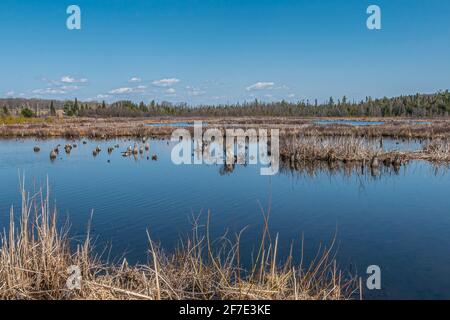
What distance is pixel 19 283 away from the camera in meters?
4.79

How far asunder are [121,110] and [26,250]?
98320mm

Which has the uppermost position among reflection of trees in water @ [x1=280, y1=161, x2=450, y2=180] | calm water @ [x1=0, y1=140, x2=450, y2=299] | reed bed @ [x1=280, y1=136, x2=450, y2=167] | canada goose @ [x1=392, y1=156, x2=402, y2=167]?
reed bed @ [x1=280, y1=136, x2=450, y2=167]

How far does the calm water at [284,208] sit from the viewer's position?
24.8ft

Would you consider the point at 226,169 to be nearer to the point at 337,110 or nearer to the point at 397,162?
the point at 397,162

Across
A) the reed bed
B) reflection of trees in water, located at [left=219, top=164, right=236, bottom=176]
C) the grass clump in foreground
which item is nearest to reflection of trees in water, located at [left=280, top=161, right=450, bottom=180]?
the reed bed

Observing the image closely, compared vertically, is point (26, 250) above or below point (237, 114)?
below

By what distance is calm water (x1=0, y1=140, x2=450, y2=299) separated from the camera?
7559mm

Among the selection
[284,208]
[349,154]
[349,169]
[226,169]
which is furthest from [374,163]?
[284,208]

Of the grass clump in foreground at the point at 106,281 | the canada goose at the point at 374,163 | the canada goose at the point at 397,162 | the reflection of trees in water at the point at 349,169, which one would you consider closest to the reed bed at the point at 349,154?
the canada goose at the point at 397,162

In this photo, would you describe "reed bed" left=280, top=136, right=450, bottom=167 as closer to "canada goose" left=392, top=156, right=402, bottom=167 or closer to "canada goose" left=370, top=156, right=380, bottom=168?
"canada goose" left=392, top=156, right=402, bottom=167

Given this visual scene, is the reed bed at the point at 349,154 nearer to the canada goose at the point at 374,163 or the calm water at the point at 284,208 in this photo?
the canada goose at the point at 374,163

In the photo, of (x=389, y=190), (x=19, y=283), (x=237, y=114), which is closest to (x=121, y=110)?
(x=237, y=114)

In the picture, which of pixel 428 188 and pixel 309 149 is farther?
pixel 309 149
